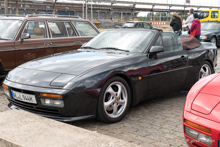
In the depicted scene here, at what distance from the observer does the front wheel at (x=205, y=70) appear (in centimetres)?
588

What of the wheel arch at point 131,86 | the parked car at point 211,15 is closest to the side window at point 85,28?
the wheel arch at point 131,86

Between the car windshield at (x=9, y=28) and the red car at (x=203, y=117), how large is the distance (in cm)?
498

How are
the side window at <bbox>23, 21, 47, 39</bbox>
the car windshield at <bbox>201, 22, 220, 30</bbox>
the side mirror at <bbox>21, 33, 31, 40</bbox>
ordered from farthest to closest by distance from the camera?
1. the car windshield at <bbox>201, 22, 220, 30</bbox>
2. the side window at <bbox>23, 21, 47, 39</bbox>
3. the side mirror at <bbox>21, 33, 31, 40</bbox>

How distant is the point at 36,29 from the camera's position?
23.5ft

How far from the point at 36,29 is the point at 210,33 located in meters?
10.7

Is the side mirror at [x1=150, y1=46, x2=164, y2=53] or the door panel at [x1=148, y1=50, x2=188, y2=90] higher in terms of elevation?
the side mirror at [x1=150, y1=46, x2=164, y2=53]

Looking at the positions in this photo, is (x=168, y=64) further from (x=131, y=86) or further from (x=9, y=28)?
(x=9, y=28)

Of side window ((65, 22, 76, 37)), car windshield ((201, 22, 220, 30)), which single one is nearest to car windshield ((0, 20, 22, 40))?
side window ((65, 22, 76, 37))

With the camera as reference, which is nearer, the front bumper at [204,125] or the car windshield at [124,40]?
the front bumper at [204,125]

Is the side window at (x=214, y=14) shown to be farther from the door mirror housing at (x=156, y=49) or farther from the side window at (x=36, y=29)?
the door mirror housing at (x=156, y=49)

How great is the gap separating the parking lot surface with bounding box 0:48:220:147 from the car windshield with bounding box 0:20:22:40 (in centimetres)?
207

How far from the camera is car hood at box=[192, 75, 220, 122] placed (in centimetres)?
259

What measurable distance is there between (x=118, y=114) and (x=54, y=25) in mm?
4048

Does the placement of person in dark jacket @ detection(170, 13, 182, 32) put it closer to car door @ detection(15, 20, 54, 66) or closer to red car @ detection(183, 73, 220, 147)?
car door @ detection(15, 20, 54, 66)
